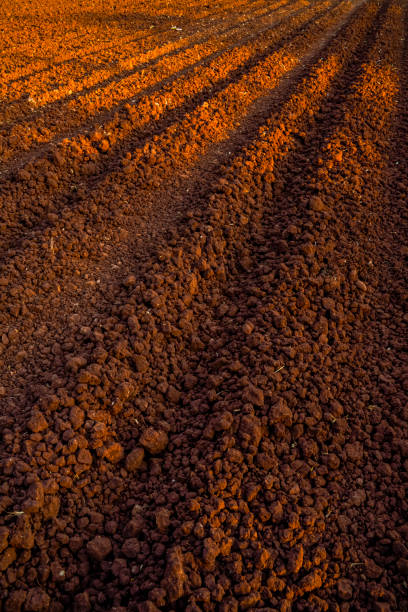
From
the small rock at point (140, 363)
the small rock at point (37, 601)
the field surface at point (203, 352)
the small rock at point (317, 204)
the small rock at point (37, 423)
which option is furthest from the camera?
the small rock at point (317, 204)

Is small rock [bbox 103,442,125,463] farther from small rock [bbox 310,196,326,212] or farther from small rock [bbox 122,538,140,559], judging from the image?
small rock [bbox 310,196,326,212]

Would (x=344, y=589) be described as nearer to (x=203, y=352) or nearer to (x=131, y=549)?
(x=131, y=549)

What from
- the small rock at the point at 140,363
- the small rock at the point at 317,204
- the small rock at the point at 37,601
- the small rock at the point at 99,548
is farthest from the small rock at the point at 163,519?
the small rock at the point at 317,204

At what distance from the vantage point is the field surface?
228cm

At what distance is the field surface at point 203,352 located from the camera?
2.28 metres

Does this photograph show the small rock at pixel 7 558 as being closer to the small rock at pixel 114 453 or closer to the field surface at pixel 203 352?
the field surface at pixel 203 352

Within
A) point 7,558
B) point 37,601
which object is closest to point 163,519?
point 37,601

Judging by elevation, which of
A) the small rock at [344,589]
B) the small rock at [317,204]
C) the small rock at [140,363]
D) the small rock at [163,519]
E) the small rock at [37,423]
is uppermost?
the small rock at [317,204]

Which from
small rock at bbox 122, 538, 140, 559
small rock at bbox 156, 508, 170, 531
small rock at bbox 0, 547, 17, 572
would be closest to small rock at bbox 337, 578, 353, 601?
small rock at bbox 156, 508, 170, 531

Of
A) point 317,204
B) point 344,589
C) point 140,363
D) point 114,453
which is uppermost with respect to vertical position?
point 317,204

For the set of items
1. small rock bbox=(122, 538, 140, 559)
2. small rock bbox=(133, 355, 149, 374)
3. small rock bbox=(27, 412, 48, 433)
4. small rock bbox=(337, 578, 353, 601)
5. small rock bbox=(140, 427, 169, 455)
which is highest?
small rock bbox=(27, 412, 48, 433)

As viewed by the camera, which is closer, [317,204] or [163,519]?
[163,519]

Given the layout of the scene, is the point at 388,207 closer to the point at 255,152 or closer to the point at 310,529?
the point at 255,152

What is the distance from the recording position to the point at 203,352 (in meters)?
3.57
